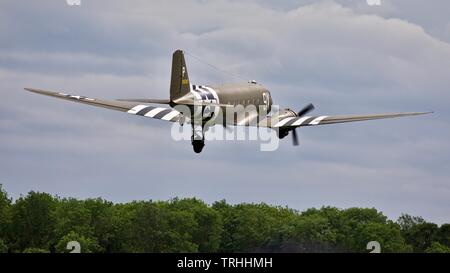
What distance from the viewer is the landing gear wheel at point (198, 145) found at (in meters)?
105

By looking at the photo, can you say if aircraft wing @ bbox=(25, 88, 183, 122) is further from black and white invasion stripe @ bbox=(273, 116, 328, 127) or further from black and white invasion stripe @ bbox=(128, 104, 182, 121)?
black and white invasion stripe @ bbox=(273, 116, 328, 127)

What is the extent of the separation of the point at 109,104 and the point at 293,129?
17694 millimetres

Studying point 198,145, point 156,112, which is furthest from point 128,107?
point 198,145


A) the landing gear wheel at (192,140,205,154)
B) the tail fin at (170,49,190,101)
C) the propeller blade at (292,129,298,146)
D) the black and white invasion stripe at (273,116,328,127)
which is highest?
the tail fin at (170,49,190,101)

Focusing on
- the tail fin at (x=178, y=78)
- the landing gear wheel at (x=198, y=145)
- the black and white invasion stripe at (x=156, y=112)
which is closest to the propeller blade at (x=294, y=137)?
the landing gear wheel at (x=198, y=145)

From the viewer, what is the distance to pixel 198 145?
347 ft

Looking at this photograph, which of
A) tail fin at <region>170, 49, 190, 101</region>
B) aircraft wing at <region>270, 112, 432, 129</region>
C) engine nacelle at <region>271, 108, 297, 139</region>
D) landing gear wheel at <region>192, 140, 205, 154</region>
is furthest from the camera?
engine nacelle at <region>271, 108, 297, 139</region>

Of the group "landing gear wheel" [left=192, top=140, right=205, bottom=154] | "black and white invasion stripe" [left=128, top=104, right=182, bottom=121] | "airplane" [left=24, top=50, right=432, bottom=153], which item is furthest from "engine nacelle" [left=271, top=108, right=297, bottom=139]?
"black and white invasion stripe" [left=128, top=104, right=182, bottom=121]

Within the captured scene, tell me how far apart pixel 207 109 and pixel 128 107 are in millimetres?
8070

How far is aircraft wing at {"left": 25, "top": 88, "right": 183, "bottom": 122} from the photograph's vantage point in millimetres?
106250
